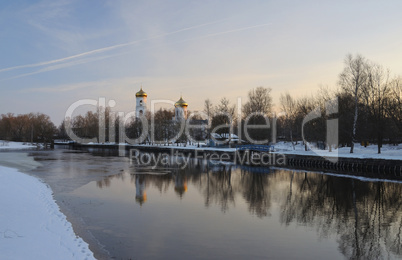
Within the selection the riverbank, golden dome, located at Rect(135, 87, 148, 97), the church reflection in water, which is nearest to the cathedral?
golden dome, located at Rect(135, 87, 148, 97)

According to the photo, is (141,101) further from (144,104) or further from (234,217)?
(234,217)

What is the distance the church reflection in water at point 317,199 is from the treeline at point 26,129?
3490 inches

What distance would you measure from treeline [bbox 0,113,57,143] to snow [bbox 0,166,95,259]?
95701mm

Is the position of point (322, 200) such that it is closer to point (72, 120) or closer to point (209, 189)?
point (209, 189)

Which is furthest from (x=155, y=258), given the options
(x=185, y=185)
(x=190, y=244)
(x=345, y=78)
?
(x=345, y=78)

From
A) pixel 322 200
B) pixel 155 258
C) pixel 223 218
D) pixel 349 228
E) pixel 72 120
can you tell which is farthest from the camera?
pixel 72 120

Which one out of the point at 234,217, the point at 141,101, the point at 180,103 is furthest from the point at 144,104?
the point at 234,217

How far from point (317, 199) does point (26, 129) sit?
121 meters

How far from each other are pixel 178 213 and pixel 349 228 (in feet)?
22.5

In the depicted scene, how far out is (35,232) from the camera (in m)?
9.46

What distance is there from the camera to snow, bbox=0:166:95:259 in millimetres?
7887

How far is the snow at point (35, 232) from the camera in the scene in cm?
789

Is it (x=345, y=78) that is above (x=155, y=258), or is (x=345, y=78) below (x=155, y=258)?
above

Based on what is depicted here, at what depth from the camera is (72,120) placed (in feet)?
417
